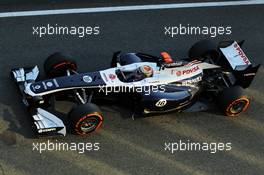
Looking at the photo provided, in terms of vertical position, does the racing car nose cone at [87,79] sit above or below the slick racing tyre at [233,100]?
above

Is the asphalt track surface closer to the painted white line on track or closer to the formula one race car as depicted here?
the painted white line on track

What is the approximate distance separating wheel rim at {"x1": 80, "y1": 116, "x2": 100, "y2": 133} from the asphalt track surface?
0.54 ft

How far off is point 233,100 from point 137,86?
1.40m

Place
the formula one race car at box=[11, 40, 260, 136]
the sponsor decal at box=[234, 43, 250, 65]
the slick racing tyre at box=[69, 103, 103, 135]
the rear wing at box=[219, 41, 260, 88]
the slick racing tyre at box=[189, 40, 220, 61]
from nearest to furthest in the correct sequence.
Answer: the slick racing tyre at box=[69, 103, 103, 135]
the formula one race car at box=[11, 40, 260, 136]
the rear wing at box=[219, 41, 260, 88]
the sponsor decal at box=[234, 43, 250, 65]
the slick racing tyre at box=[189, 40, 220, 61]

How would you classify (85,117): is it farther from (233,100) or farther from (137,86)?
(233,100)

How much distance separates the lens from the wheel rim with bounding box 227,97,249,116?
8.33m

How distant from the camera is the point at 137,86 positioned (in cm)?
820

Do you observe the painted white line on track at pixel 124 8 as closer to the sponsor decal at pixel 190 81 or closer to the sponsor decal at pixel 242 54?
the sponsor decal at pixel 242 54

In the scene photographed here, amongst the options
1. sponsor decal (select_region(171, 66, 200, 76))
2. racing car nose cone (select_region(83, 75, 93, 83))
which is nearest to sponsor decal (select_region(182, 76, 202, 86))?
sponsor decal (select_region(171, 66, 200, 76))

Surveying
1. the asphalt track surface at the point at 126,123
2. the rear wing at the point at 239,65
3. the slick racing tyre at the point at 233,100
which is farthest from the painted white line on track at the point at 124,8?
the slick racing tyre at the point at 233,100

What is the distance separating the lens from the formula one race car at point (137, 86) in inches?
314

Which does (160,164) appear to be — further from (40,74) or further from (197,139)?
(40,74)

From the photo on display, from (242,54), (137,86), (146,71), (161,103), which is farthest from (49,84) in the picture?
(242,54)

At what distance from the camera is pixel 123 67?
8.37 metres
